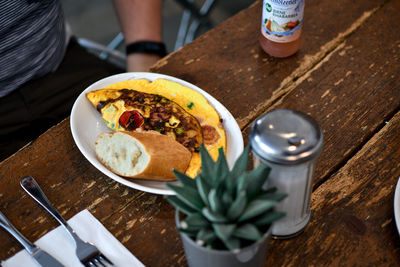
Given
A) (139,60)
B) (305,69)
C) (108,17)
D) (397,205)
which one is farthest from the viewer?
(108,17)

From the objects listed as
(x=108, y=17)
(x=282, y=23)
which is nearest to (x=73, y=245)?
(x=282, y=23)

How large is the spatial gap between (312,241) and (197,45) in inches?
22.4

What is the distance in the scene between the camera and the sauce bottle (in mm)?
830

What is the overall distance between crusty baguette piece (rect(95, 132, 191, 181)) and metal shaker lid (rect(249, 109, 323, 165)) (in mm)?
186

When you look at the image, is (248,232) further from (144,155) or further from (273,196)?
(144,155)

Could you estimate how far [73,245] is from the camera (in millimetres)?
649

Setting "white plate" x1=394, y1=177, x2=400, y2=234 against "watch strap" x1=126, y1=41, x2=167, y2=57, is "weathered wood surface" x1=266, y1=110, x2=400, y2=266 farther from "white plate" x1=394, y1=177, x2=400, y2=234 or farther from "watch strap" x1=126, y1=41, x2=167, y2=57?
"watch strap" x1=126, y1=41, x2=167, y2=57

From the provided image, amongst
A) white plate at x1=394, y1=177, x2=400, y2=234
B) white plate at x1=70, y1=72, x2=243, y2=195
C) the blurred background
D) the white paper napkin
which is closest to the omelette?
white plate at x1=70, y1=72, x2=243, y2=195

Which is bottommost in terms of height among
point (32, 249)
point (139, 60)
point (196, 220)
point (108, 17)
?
point (108, 17)

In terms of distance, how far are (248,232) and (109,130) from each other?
0.46 m

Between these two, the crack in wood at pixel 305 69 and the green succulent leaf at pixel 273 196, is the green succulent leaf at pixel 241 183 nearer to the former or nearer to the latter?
the green succulent leaf at pixel 273 196

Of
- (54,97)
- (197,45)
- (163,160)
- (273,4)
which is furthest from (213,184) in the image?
(54,97)

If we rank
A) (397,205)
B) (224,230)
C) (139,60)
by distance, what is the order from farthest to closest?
(139,60), (397,205), (224,230)

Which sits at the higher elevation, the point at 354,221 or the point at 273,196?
the point at 273,196
